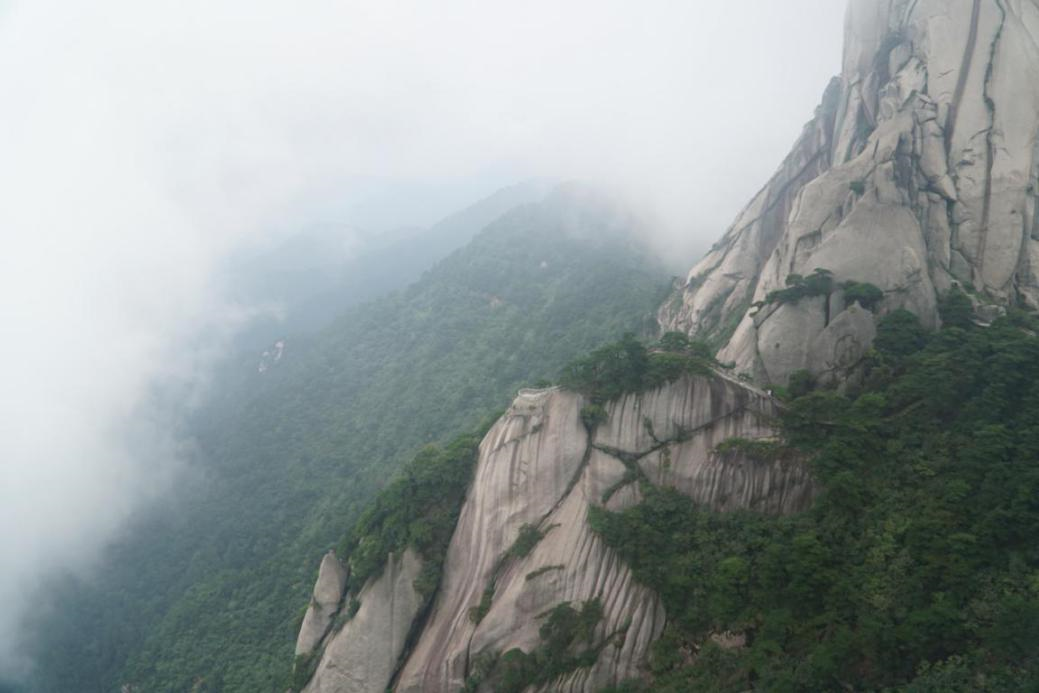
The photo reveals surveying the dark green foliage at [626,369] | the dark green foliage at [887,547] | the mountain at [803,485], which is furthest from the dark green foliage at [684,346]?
the dark green foliage at [887,547]

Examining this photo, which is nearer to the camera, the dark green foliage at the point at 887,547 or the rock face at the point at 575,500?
the dark green foliage at the point at 887,547

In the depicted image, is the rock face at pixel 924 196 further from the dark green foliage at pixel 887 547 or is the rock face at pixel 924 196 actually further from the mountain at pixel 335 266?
the mountain at pixel 335 266

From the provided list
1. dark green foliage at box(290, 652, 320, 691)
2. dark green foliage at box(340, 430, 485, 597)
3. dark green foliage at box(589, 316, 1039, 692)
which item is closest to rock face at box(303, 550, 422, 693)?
dark green foliage at box(290, 652, 320, 691)

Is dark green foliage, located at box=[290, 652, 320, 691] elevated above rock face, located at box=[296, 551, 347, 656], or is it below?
below

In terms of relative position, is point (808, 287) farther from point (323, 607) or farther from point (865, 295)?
point (323, 607)

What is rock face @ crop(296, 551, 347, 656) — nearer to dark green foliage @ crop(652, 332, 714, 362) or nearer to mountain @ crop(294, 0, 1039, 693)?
mountain @ crop(294, 0, 1039, 693)

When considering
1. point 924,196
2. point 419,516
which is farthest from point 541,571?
point 924,196

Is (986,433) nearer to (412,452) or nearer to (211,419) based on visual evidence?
(412,452)

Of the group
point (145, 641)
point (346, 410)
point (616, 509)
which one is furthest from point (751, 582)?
point (346, 410)
